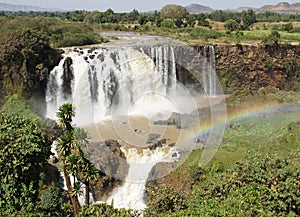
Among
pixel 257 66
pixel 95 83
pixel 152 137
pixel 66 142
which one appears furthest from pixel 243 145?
pixel 257 66

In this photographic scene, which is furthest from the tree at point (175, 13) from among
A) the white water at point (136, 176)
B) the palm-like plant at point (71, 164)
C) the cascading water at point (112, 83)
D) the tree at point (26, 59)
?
the palm-like plant at point (71, 164)

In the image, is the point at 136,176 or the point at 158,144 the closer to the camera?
the point at 136,176

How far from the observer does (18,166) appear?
43.9 feet

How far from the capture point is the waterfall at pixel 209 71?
2967 cm

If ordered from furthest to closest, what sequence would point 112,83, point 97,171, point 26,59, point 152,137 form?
1. point 112,83
2. point 26,59
3. point 152,137
4. point 97,171

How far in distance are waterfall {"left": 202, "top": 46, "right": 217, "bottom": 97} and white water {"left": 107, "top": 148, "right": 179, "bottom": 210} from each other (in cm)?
1173

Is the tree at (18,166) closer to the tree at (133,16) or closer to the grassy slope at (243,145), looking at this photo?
the grassy slope at (243,145)

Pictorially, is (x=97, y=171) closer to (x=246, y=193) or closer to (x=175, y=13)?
(x=246, y=193)

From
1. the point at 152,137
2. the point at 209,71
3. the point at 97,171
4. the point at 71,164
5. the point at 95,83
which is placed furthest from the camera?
the point at 209,71

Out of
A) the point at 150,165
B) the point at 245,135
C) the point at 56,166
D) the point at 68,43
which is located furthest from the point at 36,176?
the point at 68,43

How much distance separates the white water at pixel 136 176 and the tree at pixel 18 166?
395cm

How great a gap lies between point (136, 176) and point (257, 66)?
17603 mm

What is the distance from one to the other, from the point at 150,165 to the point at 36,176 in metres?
5.73

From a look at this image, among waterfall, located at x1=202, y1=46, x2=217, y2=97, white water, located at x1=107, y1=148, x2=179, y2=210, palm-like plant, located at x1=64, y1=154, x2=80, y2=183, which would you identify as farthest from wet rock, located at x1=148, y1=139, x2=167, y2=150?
waterfall, located at x1=202, y1=46, x2=217, y2=97
